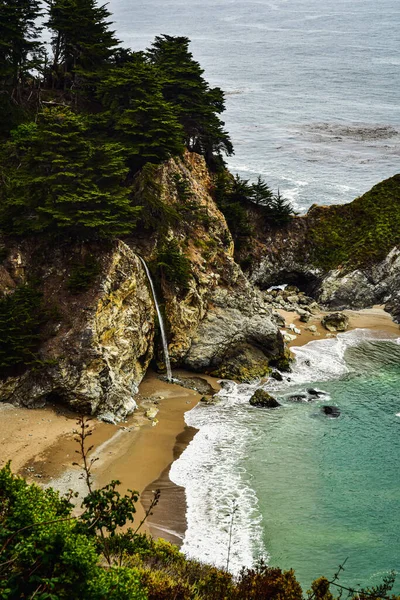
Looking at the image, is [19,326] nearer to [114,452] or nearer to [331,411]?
[114,452]

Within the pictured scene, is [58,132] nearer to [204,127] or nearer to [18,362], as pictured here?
[18,362]

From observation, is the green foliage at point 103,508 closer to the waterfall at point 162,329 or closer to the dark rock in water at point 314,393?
the waterfall at point 162,329

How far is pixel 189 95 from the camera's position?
40906 mm

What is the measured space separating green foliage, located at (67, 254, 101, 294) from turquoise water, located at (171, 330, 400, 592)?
7.61m

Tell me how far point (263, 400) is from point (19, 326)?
11.9 metres

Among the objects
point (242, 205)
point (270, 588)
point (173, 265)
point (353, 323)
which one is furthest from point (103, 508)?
point (242, 205)

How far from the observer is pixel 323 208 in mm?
51219

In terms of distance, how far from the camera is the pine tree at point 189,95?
132 ft

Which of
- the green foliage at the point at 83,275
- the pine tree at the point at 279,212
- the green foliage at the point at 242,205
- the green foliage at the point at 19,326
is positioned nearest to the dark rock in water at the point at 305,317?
the green foliage at the point at 242,205

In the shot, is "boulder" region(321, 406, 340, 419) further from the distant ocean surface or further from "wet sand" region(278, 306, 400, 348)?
the distant ocean surface

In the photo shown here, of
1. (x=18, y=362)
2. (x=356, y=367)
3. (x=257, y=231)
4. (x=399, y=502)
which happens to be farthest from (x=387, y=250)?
(x=18, y=362)

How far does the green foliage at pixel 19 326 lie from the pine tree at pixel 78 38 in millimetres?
16832

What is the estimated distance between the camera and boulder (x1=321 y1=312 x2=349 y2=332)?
4078 centimetres

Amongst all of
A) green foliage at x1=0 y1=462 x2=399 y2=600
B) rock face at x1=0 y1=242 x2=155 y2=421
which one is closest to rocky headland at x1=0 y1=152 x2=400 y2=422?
rock face at x1=0 y1=242 x2=155 y2=421
